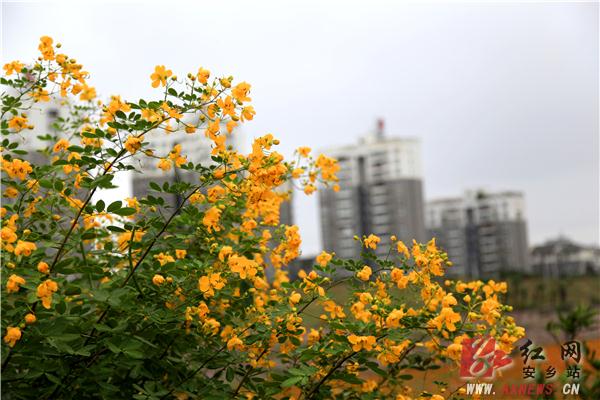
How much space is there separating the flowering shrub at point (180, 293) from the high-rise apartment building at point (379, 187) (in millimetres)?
33849

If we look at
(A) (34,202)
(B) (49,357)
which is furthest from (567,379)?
(A) (34,202)

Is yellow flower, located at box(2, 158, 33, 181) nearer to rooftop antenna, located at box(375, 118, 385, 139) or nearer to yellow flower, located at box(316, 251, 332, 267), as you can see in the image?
yellow flower, located at box(316, 251, 332, 267)

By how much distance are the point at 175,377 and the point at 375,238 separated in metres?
0.74

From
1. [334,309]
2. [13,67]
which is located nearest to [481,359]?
[334,309]

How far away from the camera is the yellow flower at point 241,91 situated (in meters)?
1.88

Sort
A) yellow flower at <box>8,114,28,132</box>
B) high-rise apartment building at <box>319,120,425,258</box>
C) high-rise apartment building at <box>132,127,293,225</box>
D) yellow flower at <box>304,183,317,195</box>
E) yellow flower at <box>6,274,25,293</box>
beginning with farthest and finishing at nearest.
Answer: high-rise apartment building at <box>319,120,425,258</box> → yellow flower at <box>304,183,317,195</box> → yellow flower at <box>8,114,28,132</box> → high-rise apartment building at <box>132,127,293,225</box> → yellow flower at <box>6,274,25,293</box>

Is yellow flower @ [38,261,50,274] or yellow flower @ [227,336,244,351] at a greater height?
yellow flower @ [38,261,50,274]

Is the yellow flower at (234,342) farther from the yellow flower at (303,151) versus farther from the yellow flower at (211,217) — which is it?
the yellow flower at (303,151)

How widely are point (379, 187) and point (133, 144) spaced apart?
134ft

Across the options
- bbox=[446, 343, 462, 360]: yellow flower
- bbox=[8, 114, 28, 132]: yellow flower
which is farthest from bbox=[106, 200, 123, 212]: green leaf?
bbox=[446, 343, 462, 360]: yellow flower

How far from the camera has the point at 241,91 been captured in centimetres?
188

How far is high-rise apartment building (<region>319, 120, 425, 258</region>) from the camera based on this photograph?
38.2 m

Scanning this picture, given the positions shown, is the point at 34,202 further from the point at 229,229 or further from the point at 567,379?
the point at 567,379

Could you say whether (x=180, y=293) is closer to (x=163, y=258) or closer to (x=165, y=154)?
(x=163, y=258)
